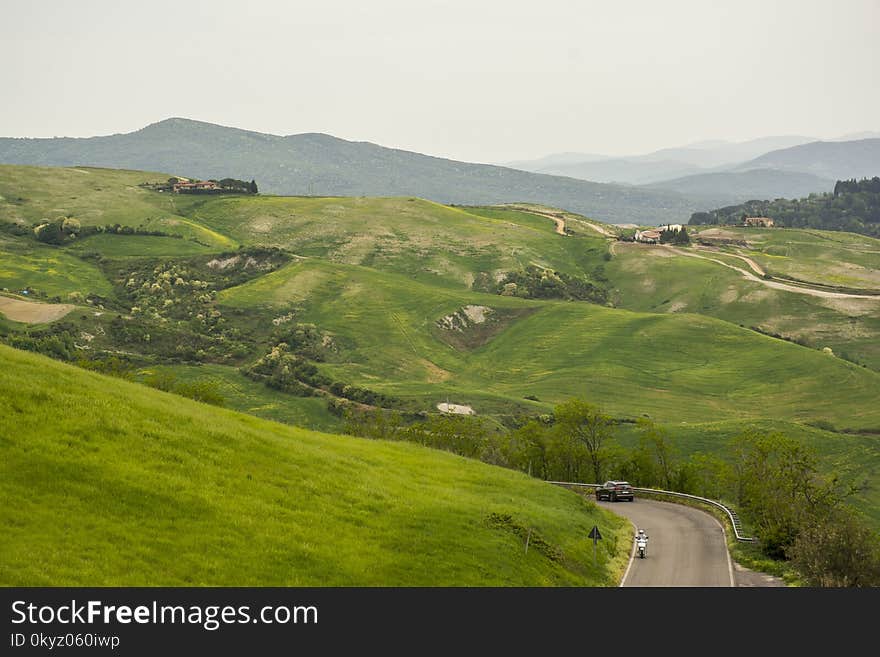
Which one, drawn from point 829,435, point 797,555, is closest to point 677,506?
point 797,555

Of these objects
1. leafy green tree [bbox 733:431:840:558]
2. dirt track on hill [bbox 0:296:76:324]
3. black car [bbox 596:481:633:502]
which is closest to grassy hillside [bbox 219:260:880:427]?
dirt track on hill [bbox 0:296:76:324]

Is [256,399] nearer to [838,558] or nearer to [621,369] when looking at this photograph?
[621,369]

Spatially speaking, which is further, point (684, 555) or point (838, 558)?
point (684, 555)

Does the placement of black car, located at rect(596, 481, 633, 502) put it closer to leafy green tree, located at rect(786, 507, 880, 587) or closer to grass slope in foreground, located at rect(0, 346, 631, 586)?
grass slope in foreground, located at rect(0, 346, 631, 586)

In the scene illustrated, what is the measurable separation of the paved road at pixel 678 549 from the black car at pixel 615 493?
182 centimetres

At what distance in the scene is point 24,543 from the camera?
24891mm

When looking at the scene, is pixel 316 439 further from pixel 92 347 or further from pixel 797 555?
pixel 92 347

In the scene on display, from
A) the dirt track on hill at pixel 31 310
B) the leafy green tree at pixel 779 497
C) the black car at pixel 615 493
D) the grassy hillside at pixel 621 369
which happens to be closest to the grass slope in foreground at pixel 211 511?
the leafy green tree at pixel 779 497

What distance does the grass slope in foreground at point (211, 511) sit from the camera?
26.3m

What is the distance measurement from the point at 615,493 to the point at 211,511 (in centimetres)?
4744

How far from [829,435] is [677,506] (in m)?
73.4

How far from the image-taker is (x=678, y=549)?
49.0 m

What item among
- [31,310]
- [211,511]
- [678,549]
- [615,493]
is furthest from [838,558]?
[31,310]
